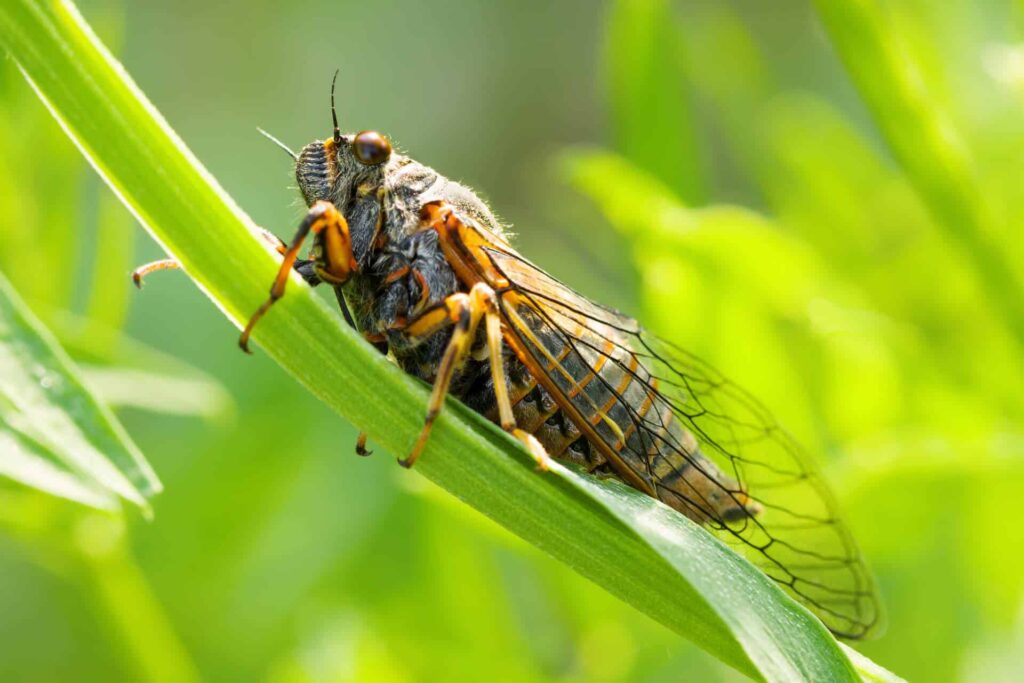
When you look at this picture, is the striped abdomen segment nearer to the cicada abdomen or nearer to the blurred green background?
the cicada abdomen

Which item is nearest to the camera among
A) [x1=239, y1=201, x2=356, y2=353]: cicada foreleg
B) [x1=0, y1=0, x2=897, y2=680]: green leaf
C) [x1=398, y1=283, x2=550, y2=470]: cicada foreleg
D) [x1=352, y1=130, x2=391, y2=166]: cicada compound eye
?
[x1=0, y1=0, x2=897, y2=680]: green leaf

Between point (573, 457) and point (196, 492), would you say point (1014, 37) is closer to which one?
point (573, 457)

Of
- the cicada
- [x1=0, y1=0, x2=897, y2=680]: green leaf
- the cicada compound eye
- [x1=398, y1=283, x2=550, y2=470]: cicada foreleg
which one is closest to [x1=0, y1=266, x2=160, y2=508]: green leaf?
[x1=0, y1=0, x2=897, y2=680]: green leaf

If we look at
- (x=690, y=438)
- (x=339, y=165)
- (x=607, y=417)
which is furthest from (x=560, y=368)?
(x=339, y=165)

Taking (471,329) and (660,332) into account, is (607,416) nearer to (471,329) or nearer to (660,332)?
(660,332)

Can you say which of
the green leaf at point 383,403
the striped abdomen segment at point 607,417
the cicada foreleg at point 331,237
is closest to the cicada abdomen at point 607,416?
the striped abdomen segment at point 607,417

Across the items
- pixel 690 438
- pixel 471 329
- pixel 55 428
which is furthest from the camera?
pixel 690 438
